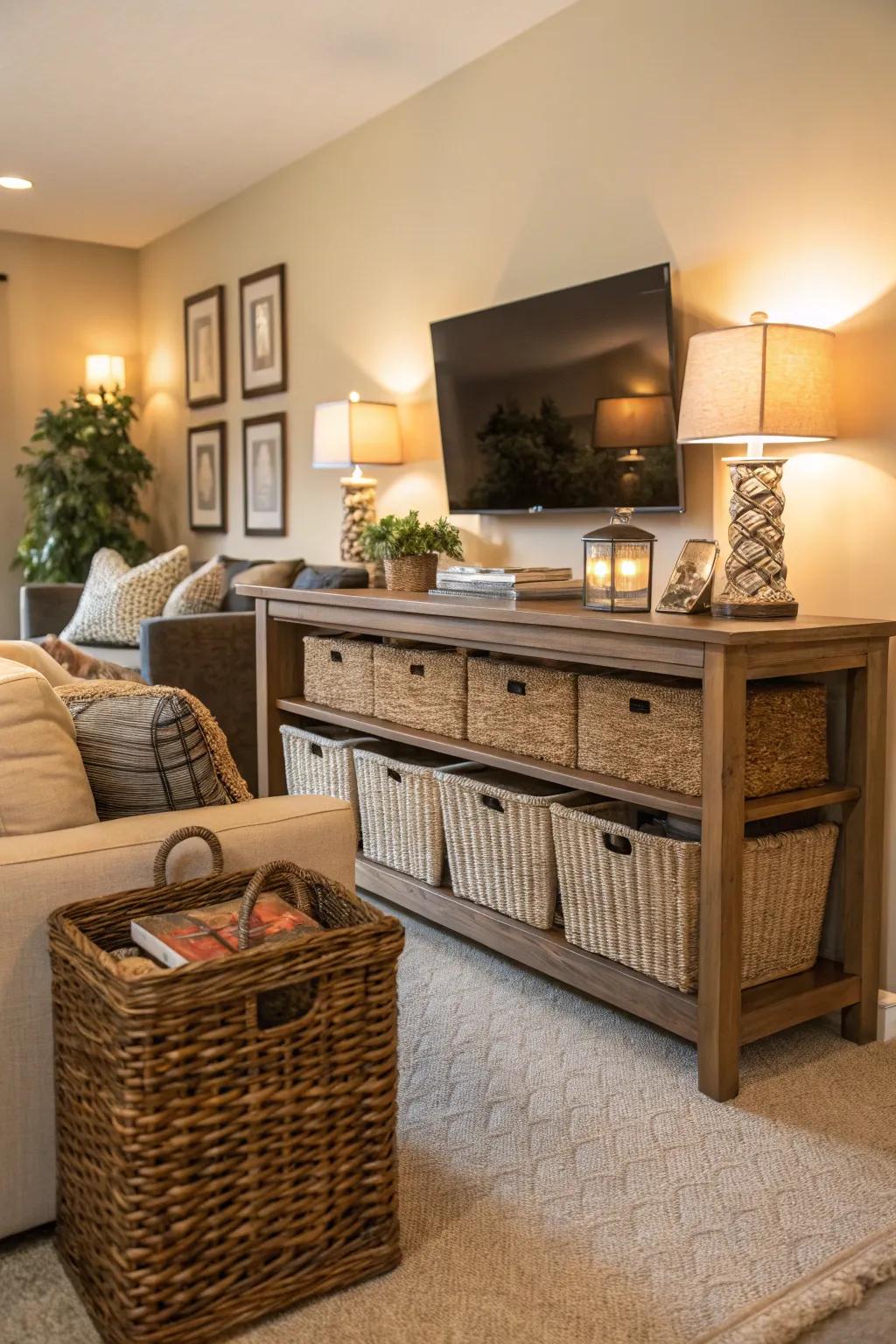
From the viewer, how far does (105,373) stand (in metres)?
6.05

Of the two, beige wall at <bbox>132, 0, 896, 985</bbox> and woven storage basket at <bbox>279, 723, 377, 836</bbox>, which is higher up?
beige wall at <bbox>132, 0, 896, 985</bbox>

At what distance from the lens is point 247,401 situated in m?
5.23

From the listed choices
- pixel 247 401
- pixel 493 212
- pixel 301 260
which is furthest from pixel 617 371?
pixel 247 401

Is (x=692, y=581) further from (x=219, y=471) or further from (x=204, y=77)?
(x=219, y=471)

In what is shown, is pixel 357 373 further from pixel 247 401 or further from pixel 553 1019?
pixel 553 1019

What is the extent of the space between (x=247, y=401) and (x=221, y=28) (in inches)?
76.0

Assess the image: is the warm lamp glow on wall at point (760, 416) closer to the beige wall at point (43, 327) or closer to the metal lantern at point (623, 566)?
the metal lantern at point (623, 566)

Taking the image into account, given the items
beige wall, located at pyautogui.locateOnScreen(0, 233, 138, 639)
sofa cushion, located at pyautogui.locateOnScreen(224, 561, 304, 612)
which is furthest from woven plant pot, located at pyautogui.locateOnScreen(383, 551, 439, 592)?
beige wall, located at pyautogui.locateOnScreen(0, 233, 138, 639)

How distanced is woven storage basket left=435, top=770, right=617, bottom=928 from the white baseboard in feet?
2.24

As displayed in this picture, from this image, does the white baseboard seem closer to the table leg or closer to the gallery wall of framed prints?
the table leg

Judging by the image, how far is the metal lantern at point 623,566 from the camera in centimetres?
245

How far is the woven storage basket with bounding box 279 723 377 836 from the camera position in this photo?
3191mm

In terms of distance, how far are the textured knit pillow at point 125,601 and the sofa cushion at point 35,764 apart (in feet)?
10.5

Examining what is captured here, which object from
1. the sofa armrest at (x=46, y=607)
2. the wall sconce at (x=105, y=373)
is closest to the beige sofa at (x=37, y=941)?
the sofa armrest at (x=46, y=607)
